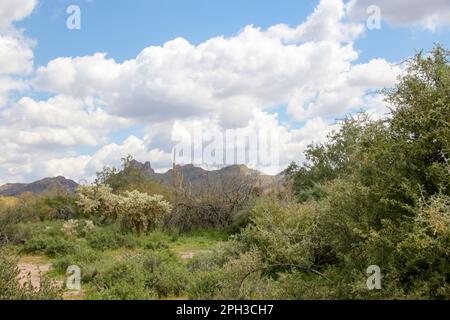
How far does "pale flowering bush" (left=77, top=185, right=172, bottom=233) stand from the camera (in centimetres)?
1794

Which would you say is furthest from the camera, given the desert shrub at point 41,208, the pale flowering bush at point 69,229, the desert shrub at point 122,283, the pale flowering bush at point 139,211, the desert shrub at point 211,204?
the desert shrub at point 211,204

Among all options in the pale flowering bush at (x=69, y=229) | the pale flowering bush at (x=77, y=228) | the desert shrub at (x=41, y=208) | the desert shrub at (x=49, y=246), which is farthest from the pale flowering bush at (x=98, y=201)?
the desert shrub at (x=49, y=246)

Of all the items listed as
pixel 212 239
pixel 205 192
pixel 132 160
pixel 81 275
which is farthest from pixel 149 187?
pixel 81 275

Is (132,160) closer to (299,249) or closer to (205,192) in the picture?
(205,192)

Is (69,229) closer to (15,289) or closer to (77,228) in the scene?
(77,228)

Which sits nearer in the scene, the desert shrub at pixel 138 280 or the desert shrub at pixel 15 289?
the desert shrub at pixel 15 289

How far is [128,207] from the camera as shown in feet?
58.3

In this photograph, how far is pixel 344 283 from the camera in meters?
6.20

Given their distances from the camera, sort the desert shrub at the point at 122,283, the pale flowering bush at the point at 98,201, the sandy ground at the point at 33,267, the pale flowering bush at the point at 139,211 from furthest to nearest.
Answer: the pale flowering bush at the point at 98,201 → the pale flowering bush at the point at 139,211 → the sandy ground at the point at 33,267 → the desert shrub at the point at 122,283

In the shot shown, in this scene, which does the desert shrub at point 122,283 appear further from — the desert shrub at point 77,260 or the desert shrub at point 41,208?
the desert shrub at point 41,208

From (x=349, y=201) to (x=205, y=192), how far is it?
1624 cm

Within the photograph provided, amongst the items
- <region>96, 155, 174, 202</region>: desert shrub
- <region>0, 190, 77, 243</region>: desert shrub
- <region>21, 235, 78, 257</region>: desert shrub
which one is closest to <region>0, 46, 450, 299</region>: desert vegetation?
<region>21, 235, 78, 257</region>: desert shrub

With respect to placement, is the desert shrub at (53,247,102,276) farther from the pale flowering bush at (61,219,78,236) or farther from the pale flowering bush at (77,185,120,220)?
the pale flowering bush at (77,185,120,220)

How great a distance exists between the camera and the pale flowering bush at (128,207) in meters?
17.9
